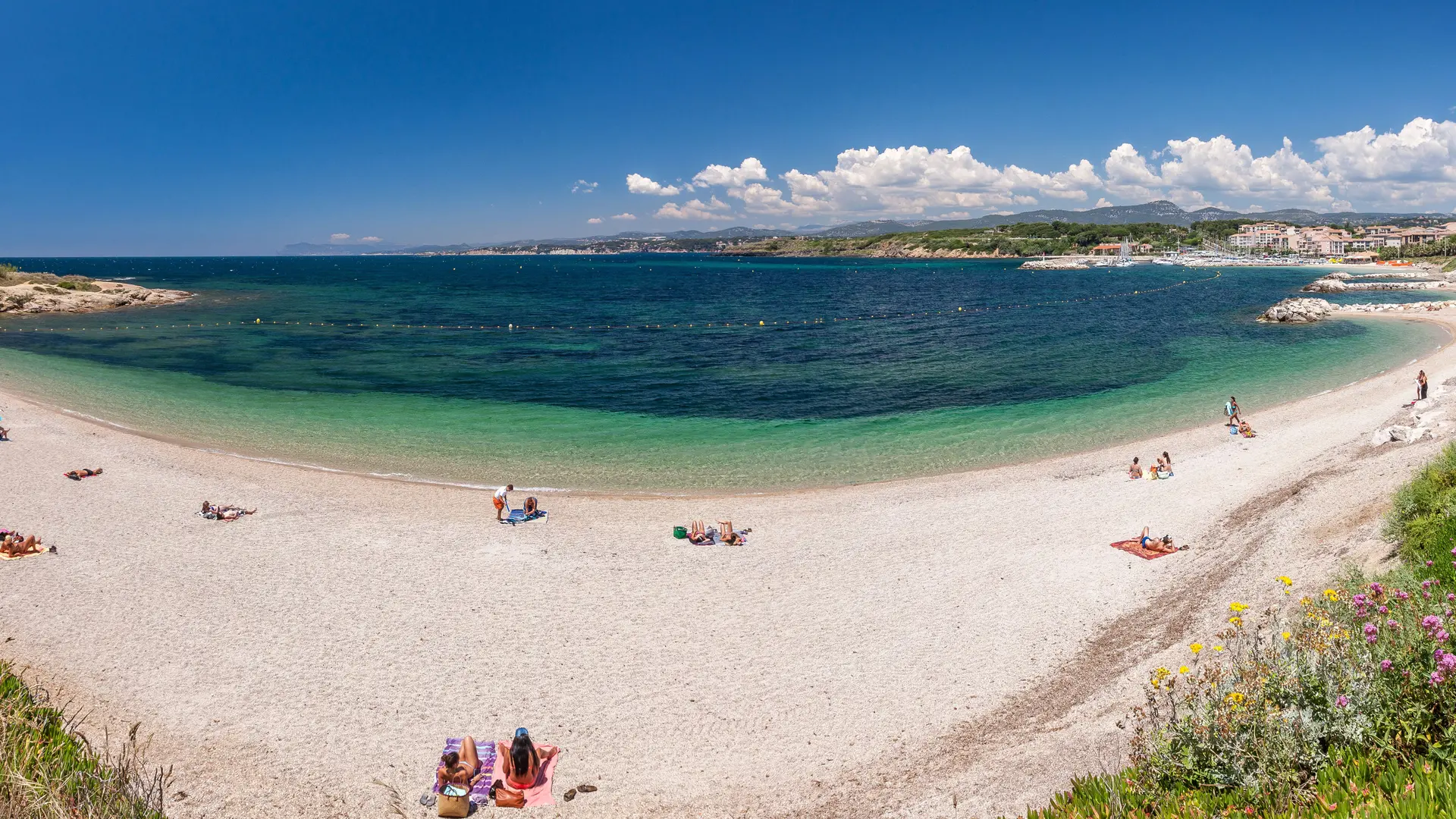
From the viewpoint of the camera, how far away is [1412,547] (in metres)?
10.5

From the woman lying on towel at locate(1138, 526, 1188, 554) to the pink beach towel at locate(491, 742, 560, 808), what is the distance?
1292 cm

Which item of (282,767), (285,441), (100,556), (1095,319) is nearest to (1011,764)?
(282,767)

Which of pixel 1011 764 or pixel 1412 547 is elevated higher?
pixel 1412 547

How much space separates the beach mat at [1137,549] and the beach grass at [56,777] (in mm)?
16492

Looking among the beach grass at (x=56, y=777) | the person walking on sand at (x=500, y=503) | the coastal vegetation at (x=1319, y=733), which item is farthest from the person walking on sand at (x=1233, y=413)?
the beach grass at (x=56, y=777)

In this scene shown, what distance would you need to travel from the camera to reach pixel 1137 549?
15.8 meters

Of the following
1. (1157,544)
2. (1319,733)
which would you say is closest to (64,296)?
(1157,544)

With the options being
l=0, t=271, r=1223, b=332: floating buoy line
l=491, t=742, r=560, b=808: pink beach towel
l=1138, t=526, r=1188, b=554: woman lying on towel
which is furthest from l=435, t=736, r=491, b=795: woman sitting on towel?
l=0, t=271, r=1223, b=332: floating buoy line

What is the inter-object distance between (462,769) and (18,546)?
565 inches

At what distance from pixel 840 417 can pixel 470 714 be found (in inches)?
881

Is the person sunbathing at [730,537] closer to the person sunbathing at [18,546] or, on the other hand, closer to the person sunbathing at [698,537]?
the person sunbathing at [698,537]

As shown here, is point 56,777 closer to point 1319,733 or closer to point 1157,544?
point 1319,733

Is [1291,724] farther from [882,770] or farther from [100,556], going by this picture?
[100,556]

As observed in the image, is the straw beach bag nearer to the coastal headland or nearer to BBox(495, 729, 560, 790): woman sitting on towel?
BBox(495, 729, 560, 790): woman sitting on towel
